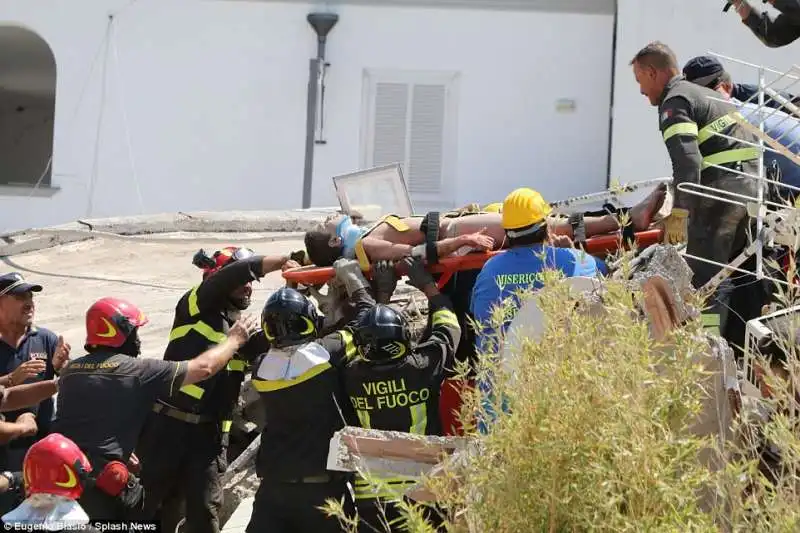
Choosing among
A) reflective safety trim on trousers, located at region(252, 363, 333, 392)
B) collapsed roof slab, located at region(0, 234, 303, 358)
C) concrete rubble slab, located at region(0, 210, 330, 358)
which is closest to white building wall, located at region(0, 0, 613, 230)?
concrete rubble slab, located at region(0, 210, 330, 358)

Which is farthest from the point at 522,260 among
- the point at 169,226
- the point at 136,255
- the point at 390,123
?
the point at 390,123

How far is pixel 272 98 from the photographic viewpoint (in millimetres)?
13875

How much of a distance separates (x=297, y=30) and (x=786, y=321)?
10.3 meters

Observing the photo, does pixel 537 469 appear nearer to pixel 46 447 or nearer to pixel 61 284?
pixel 46 447

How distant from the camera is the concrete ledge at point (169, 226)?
11.9 metres

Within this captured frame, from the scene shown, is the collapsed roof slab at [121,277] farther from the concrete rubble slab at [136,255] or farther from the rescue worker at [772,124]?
the rescue worker at [772,124]

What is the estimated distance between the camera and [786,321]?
4188 mm

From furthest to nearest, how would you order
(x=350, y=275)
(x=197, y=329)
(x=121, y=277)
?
(x=121, y=277) < (x=197, y=329) < (x=350, y=275)

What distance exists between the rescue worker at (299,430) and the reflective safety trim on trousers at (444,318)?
44cm

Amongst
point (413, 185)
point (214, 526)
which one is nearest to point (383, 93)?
point (413, 185)

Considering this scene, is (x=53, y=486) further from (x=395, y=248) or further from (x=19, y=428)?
(x=395, y=248)

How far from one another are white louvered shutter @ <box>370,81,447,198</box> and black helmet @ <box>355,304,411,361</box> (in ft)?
28.7

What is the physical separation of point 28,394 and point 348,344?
5.72 ft

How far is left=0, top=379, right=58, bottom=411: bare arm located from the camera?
6039 millimetres
